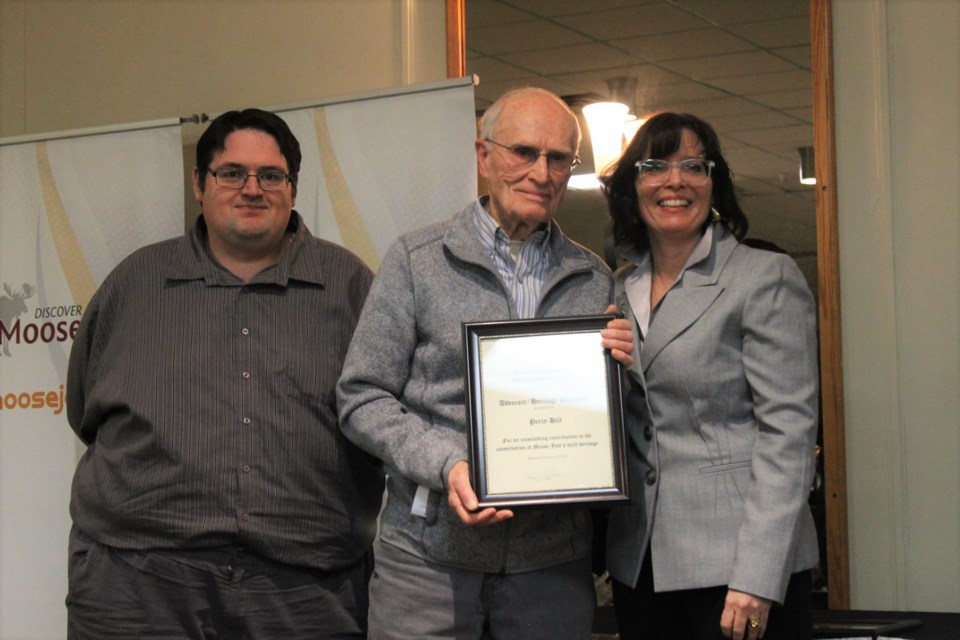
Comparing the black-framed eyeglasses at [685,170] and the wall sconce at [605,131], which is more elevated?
the wall sconce at [605,131]

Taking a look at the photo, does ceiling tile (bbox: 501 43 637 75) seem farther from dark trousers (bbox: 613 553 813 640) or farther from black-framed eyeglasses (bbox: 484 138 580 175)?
dark trousers (bbox: 613 553 813 640)

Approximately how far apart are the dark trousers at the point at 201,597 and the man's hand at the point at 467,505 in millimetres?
761

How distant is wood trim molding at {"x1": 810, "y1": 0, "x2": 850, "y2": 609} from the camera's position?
11.8ft

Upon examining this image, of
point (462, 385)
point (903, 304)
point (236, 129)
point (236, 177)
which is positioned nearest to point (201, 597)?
point (462, 385)

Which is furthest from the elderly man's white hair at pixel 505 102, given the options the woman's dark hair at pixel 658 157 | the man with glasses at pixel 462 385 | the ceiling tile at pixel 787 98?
the ceiling tile at pixel 787 98

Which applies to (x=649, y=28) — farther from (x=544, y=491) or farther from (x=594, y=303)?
(x=544, y=491)

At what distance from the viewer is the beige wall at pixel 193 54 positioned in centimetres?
427

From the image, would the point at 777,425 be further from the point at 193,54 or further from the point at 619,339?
the point at 193,54

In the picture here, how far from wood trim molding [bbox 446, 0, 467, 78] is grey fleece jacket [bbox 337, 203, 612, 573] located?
193cm

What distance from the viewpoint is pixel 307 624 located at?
8.77ft

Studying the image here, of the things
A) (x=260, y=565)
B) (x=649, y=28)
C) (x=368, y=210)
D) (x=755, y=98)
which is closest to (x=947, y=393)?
(x=755, y=98)

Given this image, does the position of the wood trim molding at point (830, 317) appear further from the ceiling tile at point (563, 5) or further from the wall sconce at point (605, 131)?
the ceiling tile at point (563, 5)

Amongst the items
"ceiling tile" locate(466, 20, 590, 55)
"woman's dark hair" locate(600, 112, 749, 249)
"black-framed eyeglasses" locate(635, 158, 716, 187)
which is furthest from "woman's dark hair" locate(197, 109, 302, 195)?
"ceiling tile" locate(466, 20, 590, 55)

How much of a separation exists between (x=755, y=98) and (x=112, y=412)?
2.40 metres
